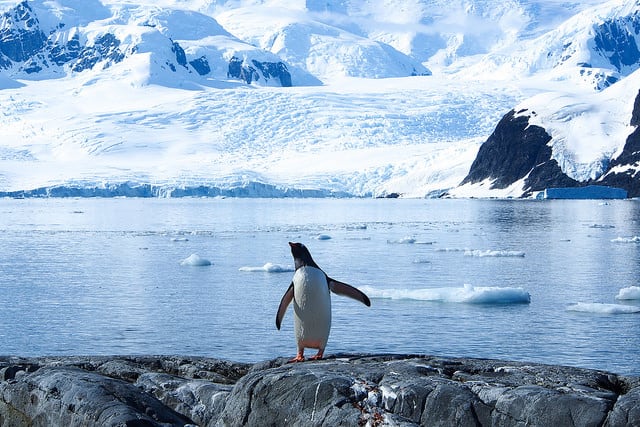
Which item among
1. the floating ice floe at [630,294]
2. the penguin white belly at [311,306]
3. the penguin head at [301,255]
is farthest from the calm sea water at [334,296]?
the penguin head at [301,255]

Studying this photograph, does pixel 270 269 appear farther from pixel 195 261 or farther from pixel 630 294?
pixel 630 294

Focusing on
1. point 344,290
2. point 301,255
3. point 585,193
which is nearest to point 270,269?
point 344,290

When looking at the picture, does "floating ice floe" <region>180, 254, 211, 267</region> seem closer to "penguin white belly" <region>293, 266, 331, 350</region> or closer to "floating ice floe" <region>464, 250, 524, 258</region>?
"floating ice floe" <region>464, 250, 524, 258</region>

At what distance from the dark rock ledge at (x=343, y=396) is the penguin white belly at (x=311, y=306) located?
1.59 feet

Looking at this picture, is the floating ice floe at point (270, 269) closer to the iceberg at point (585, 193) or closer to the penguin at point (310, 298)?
the penguin at point (310, 298)

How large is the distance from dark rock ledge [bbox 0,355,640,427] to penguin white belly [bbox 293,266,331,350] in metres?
0.48

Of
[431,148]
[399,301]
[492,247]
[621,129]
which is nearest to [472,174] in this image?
[431,148]

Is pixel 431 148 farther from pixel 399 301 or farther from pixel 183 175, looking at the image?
pixel 399 301

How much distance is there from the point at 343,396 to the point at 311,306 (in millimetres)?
1826

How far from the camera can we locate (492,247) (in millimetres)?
36281

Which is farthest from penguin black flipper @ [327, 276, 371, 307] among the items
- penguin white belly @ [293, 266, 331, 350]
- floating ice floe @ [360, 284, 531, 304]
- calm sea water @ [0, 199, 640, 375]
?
floating ice floe @ [360, 284, 531, 304]

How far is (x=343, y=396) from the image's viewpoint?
21.2ft

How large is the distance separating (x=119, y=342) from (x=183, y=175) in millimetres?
92345

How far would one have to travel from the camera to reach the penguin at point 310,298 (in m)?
8.17
